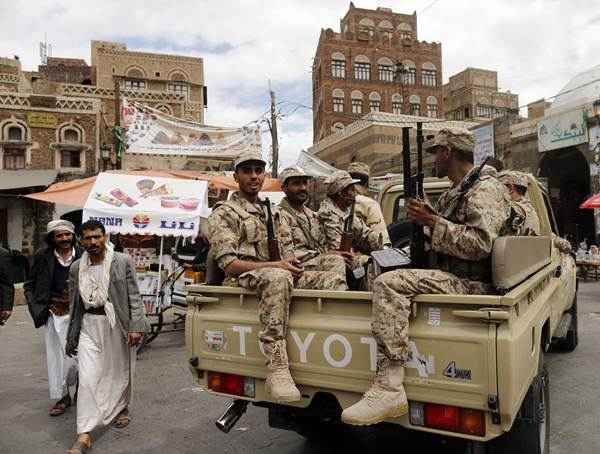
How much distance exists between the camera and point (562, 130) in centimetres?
1870

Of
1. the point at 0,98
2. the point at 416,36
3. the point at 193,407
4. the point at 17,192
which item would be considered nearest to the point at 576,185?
the point at 193,407

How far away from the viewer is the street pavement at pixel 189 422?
12.7ft

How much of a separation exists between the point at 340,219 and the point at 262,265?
1.14 metres

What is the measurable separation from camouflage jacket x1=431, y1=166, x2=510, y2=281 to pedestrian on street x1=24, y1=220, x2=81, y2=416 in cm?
349

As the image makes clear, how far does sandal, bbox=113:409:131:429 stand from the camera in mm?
4379

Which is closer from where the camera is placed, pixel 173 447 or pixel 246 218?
pixel 246 218

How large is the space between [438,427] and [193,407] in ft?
9.84

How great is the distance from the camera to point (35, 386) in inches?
226

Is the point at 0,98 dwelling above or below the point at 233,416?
above

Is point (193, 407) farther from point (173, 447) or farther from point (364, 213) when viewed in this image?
point (364, 213)

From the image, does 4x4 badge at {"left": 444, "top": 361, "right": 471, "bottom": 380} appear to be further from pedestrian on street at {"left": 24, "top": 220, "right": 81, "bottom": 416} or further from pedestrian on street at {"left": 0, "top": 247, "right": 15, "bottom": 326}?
pedestrian on street at {"left": 0, "top": 247, "right": 15, "bottom": 326}

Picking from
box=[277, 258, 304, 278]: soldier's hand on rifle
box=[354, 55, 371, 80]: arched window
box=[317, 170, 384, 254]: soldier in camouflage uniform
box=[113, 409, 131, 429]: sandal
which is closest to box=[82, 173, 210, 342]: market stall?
box=[113, 409, 131, 429]: sandal

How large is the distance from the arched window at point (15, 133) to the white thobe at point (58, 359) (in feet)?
84.0

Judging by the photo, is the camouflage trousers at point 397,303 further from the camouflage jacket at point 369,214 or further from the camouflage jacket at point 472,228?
the camouflage jacket at point 369,214
